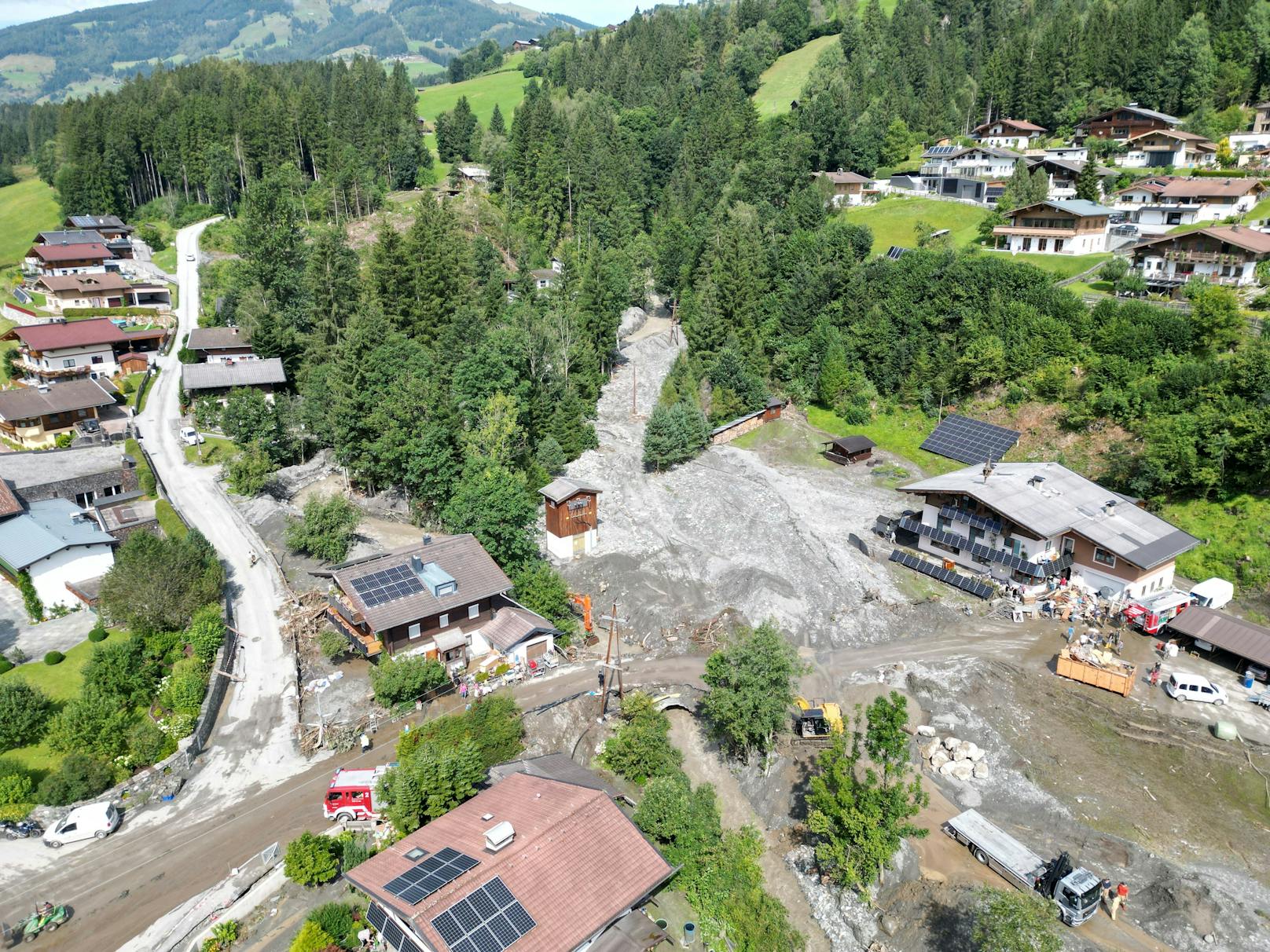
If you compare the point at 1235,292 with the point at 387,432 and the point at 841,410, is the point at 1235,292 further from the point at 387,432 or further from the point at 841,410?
the point at 387,432

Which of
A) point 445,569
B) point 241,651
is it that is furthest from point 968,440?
point 241,651

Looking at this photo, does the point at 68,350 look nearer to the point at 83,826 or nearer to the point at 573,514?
the point at 573,514

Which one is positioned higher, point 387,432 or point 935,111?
point 935,111

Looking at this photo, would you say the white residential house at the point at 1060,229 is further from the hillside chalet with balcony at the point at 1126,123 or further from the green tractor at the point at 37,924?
the green tractor at the point at 37,924

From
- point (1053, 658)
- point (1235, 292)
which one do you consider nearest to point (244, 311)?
point (1053, 658)

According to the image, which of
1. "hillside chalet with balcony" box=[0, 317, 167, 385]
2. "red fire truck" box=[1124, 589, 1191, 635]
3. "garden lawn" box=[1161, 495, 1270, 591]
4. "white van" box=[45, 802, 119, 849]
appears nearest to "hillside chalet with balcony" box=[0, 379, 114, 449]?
"hillside chalet with balcony" box=[0, 317, 167, 385]

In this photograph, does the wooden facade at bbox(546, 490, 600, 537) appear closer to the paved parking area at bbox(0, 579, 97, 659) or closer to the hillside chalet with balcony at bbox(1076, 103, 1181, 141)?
the paved parking area at bbox(0, 579, 97, 659)
